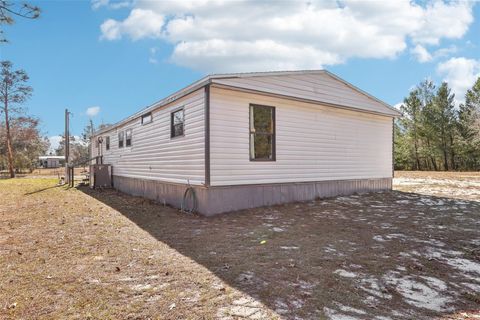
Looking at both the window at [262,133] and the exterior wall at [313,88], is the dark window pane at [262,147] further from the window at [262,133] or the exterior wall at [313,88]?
the exterior wall at [313,88]

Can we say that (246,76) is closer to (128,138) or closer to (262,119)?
(262,119)

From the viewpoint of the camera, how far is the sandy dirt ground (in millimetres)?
2672

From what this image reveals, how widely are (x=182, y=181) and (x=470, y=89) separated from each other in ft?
110

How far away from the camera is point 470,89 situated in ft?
98.2

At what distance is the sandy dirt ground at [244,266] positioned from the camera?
267cm

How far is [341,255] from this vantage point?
13.6 feet

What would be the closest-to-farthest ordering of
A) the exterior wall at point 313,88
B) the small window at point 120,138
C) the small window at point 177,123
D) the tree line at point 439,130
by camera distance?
1. the exterior wall at point 313,88
2. the small window at point 177,123
3. the small window at point 120,138
4. the tree line at point 439,130

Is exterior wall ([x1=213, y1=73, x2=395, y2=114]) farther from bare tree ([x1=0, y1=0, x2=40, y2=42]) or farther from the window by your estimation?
bare tree ([x1=0, y1=0, x2=40, y2=42])

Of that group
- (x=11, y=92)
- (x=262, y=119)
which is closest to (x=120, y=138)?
(x=262, y=119)

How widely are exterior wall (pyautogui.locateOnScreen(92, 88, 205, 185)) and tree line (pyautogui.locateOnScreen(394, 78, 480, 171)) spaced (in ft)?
85.4

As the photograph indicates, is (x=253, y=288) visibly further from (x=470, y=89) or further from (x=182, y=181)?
(x=470, y=89)

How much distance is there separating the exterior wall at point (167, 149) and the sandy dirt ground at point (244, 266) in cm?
142

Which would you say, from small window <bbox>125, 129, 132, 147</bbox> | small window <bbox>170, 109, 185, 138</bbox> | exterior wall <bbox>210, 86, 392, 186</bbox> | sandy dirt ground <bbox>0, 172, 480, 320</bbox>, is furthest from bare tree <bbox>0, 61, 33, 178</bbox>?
exterior wall <bbox>210, 86, 392, 186</bbox>

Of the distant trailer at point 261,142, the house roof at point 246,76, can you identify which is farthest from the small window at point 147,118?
the house roof at point 246,76
